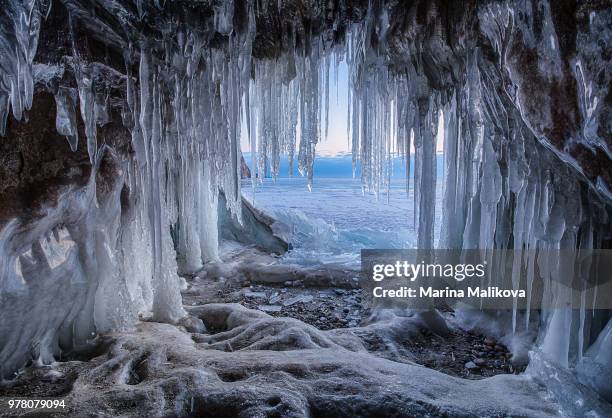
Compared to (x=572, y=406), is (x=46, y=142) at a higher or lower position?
higher

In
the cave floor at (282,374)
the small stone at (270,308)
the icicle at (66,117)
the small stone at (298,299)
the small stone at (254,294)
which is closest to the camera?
the cave floor at (282,374)

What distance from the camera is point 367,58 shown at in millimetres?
3607

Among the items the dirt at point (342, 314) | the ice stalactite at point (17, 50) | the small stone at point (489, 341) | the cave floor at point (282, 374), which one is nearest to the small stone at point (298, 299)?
the dirt at point (342, 314)

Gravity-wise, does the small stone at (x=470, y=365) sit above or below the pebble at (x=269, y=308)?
above

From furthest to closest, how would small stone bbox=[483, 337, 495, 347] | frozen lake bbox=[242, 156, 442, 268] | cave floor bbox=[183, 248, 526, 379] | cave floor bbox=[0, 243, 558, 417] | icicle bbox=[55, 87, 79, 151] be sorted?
frozen lake bbox=[242, 156, 442, 268], small stone bbox=[483, 337, 495, 347], cave floor bbox=[183, 248, 526, 379], icicle bbox=[55, 87, 79, 151], cave floor bbox=[0, 243, 558, 417]

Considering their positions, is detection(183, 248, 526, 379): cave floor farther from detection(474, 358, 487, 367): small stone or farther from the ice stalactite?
the ice stalactite

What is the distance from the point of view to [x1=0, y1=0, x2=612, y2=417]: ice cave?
238cm

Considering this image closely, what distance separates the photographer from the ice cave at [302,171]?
2385 millimetres

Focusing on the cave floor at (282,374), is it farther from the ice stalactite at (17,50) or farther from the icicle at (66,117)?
the ice stalactite at (17,50)

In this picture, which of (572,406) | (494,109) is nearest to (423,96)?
(494,109)

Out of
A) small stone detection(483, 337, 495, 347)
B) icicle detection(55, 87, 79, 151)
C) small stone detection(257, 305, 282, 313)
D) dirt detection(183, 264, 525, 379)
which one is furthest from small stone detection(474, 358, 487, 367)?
icicle detection(55, 87, 79, 151)

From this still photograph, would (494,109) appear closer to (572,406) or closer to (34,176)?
(572,406)

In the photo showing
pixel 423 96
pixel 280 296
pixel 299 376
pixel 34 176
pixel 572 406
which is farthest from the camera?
pixel 280 296

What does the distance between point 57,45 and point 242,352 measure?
9.68 feet
